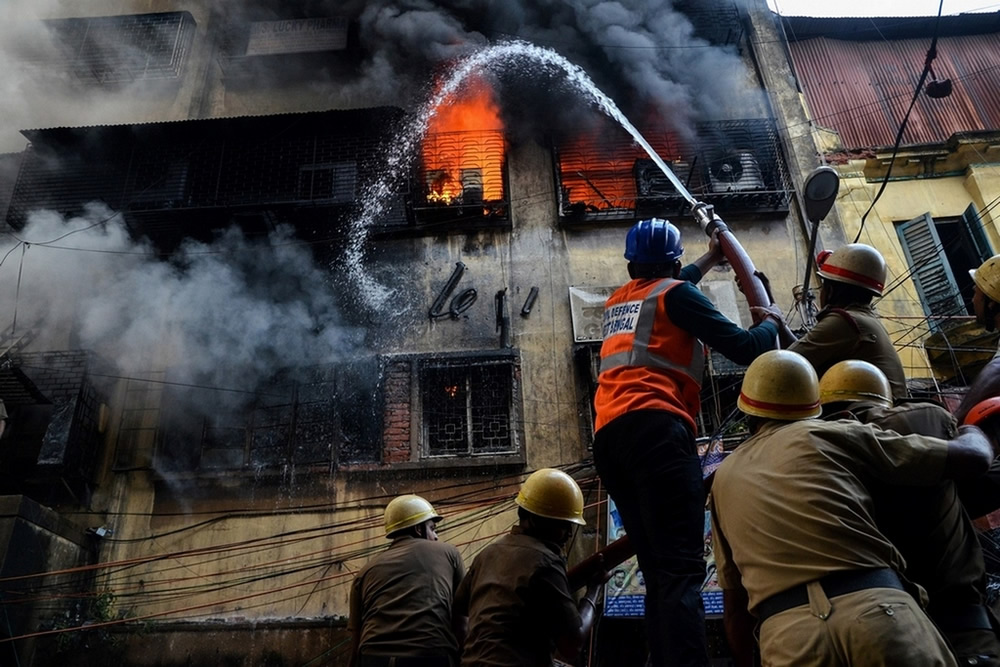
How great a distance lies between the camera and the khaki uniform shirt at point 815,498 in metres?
2.34

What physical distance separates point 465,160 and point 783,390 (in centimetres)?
1076

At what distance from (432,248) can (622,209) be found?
3511mm

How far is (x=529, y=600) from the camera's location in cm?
367

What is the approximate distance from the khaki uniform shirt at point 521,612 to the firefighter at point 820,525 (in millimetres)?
1186

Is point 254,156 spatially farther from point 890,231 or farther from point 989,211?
point 989,211

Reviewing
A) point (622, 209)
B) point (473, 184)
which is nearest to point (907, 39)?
point (622, 209)

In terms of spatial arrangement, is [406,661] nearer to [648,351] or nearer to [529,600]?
[529,600]

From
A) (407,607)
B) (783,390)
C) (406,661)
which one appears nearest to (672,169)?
(407,607)

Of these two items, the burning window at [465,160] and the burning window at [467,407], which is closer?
the burning window at [467,407]

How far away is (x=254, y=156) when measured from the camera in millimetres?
12672

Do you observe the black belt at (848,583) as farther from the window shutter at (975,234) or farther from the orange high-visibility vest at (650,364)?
the window shutter at (975,234)

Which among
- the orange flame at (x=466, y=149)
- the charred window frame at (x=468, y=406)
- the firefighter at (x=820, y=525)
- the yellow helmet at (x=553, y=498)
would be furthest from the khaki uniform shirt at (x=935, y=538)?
the orange flame at (x=466, y=149)

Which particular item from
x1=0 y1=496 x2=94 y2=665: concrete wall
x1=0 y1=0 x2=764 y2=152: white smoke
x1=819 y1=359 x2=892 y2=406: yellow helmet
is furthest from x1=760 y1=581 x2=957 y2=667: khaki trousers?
x1=0 y1=0 x2=764 y2=152: white smoke

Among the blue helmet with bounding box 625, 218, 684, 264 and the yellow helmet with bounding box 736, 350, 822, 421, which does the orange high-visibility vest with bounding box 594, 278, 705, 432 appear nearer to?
the blue helmet with bounding box 625, 218, 684, 264
